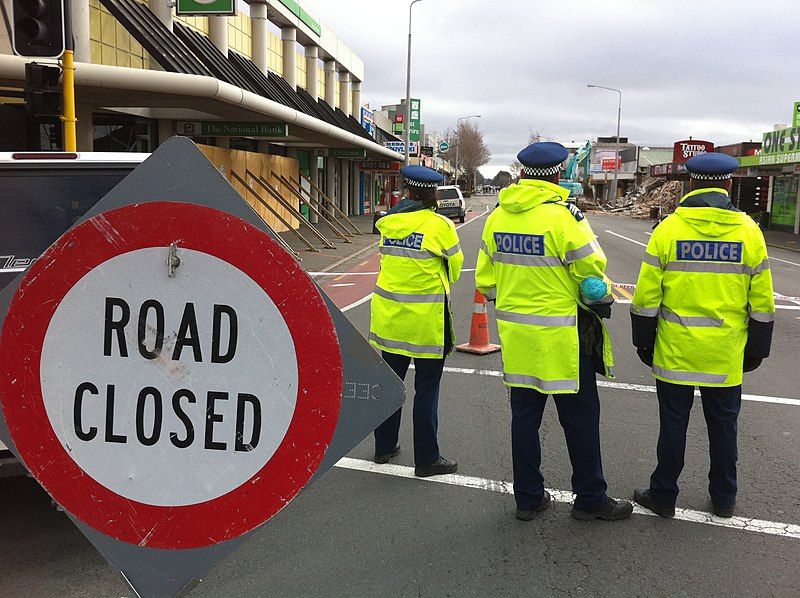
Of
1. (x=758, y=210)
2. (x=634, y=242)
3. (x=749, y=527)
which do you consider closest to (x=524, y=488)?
(x=749, y=527)

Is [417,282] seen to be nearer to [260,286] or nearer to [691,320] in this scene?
[691,320]

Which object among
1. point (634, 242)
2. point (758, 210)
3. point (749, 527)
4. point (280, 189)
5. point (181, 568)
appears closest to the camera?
point (181, 568)

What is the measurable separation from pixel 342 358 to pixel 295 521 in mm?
2693

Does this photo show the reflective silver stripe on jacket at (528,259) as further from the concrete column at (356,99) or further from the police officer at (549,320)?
the concrete column at (356,99)

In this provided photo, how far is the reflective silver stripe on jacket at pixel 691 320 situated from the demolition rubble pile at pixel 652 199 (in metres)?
46.2

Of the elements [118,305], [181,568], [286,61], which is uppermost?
[286,61]

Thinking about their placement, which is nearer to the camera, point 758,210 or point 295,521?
point 295,521

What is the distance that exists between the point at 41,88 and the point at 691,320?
7566mm

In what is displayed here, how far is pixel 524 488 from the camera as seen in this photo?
166 inches

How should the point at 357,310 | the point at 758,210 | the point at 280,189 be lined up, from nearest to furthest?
the point at 357,310 → the point at 280,189 → the point at 758,210

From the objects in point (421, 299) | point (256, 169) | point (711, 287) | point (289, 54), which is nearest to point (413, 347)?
point (421, 299)

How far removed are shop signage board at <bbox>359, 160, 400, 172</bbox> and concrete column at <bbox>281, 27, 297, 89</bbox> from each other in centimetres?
1103

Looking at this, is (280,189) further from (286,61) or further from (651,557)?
(651,557)

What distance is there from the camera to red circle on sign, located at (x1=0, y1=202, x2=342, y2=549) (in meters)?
1.75
